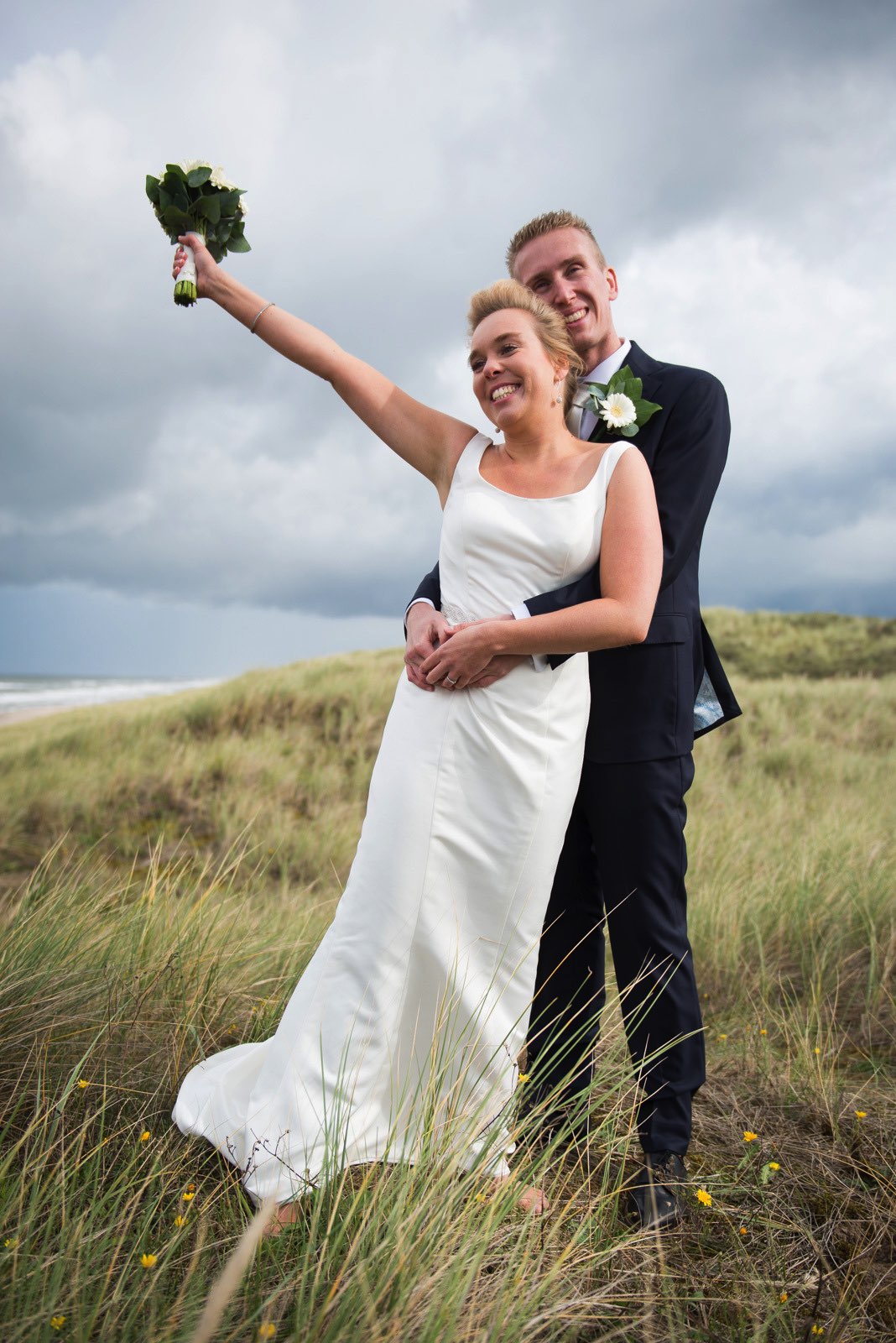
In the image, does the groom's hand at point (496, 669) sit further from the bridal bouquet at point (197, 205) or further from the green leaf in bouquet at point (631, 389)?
the bridal bouquet at point (197, 205)

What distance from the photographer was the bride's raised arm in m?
2.89

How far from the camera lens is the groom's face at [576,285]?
10.2ft

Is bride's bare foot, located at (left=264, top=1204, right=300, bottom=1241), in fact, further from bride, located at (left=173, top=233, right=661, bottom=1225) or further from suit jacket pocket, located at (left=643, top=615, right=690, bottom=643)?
suit jacket pocket, located at (left=643, top=615, right=690, bottom=643)

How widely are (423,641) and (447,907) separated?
757 mm

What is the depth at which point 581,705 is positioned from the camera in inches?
107

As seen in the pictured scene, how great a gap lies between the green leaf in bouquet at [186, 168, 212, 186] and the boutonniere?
1.49 metres

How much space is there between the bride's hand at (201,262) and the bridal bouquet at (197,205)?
2 cm

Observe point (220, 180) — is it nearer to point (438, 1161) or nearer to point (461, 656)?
point (461, 656)

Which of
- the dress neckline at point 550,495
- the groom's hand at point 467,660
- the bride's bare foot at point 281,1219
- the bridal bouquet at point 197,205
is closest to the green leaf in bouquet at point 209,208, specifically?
the bridal bouquet at point 197,205

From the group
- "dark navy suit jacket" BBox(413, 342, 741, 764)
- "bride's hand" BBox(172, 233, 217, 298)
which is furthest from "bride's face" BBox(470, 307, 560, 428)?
"bride's hand" BBox(172, 233, 217, 298)

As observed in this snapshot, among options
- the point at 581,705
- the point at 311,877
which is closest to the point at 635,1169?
the point at 581,705

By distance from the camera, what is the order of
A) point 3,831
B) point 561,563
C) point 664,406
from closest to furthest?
point 561,563, point 664,406, point 3,831

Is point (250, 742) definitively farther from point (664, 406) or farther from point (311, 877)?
point (664, 406)

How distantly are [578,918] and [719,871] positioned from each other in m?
3.33
